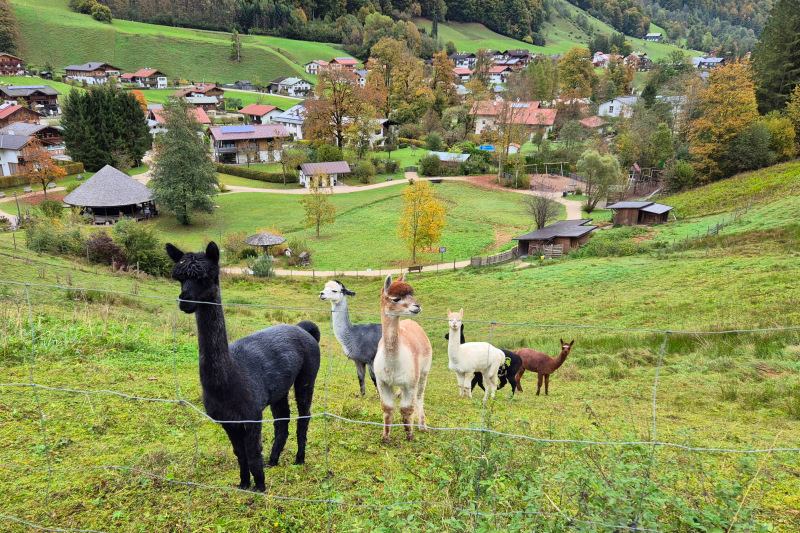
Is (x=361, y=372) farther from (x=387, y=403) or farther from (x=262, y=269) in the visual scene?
(x=262, y=269)

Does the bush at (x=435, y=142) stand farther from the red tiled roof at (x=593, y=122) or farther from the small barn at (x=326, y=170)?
the red tiled roof at (x=593, y=122)

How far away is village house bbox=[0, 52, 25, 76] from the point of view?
8238 cm

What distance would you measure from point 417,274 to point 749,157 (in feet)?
102

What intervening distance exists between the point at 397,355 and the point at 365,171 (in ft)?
166

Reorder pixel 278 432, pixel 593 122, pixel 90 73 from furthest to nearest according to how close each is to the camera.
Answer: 1. pixel 90 73
2. pixel 593 122
3. pixel 278 432

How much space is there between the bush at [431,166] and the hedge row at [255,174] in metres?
15.2

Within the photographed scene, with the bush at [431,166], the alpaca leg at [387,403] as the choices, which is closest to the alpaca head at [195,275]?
the alpaca leg at [387,403]

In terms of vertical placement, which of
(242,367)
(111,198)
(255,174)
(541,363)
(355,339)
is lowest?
(111,198)

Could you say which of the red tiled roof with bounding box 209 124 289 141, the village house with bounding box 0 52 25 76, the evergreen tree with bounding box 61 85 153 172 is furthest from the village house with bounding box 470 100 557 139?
the village house with bounding box 0 52 25 76

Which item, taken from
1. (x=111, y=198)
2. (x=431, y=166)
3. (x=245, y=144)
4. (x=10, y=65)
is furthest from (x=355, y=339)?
(x=10, y=65)

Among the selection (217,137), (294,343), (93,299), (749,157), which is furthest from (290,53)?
(294,343)

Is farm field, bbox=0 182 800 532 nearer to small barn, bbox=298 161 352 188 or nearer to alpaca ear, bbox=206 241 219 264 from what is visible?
alpaca ear, bbox=206 241 219 264

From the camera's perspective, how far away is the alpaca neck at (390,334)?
17.9 ft

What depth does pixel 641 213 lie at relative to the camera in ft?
108
